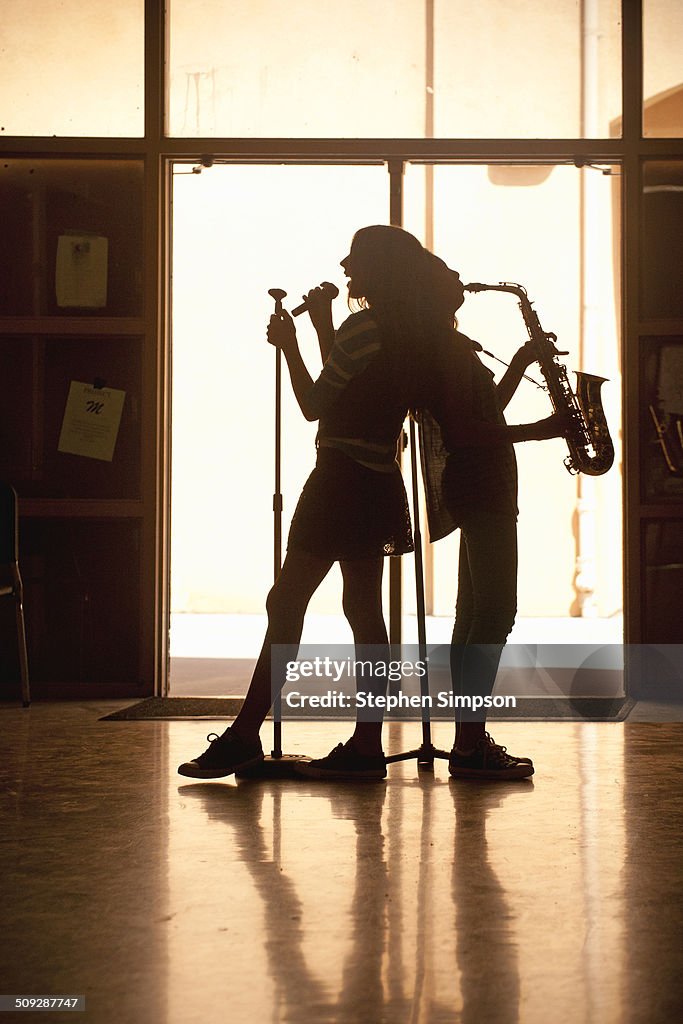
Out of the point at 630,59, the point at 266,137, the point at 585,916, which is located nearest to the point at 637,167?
the point at 630,59

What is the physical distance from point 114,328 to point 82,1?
132 centimetres

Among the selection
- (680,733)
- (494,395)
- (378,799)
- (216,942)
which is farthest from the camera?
(680,733)

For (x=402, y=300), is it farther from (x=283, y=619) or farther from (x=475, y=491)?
(x=283, y=619)

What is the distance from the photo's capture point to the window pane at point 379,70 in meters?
4.84

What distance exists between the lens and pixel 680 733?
157 inches

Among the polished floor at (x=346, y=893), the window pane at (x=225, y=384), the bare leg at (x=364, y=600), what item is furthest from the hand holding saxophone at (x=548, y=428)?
the window pane at (x=225, y=384)

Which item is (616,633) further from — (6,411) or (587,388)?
(6,411)

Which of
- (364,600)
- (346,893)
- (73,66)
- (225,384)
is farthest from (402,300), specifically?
(225,384)

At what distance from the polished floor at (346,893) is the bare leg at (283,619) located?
0.64 ft

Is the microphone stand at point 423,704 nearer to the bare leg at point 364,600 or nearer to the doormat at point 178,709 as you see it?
the bare leg at point 364,600

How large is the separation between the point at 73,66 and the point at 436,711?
293cm

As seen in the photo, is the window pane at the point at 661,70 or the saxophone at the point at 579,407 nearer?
the saxophone at the point at 579,407

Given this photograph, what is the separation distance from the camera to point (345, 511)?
312 centimetres

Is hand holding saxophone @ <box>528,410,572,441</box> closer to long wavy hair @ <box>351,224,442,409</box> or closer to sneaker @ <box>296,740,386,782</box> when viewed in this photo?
long wavy hair @ <box>351,224,442,409</box>
